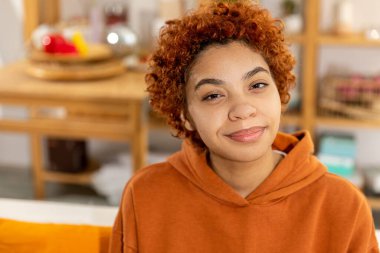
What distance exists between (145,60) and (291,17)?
2.27 feet

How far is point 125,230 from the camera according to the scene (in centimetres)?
146

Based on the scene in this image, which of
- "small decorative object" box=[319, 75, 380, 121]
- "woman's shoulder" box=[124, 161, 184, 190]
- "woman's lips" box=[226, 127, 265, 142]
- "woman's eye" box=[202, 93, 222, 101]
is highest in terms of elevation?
"woman's eye" box=[202, 93, 222, 101]

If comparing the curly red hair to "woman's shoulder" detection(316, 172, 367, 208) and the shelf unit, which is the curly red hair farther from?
the shelf unit

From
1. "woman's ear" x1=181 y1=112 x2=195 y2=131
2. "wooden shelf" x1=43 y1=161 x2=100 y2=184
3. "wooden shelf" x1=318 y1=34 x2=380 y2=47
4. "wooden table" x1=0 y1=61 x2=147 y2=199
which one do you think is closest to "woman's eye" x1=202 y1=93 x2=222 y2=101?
"woman's ear" x1=181 y1=112 x2=195 y2=131

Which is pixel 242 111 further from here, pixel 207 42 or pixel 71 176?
pixel 71 176

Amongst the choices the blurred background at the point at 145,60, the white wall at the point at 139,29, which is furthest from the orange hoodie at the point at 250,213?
the white wall at the point at 139,29

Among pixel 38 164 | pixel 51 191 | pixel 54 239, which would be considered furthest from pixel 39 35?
pixel 54 239

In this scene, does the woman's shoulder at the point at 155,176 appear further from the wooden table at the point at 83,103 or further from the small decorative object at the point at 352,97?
the small decorative object at the point at 352,97

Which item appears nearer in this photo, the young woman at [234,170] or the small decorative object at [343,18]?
the young woman at [234,170]

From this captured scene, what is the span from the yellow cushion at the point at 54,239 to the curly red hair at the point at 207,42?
34 centimetres

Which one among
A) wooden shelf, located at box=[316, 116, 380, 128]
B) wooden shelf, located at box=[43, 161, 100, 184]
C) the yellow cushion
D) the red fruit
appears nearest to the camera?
the yellow cushion

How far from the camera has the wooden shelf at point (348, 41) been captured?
9.88 feet

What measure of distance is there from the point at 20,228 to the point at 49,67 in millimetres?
1492

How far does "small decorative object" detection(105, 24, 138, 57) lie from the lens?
2.96m
